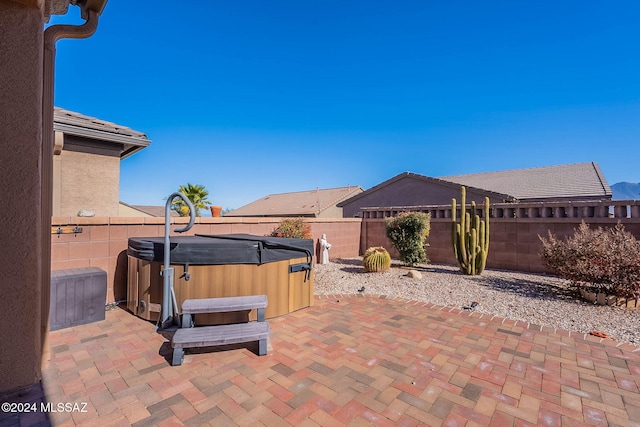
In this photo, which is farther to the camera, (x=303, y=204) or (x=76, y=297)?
(x=303, y=204)

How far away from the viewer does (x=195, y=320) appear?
329cm

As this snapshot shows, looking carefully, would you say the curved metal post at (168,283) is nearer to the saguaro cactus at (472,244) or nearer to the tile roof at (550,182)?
the saguaro cactus at (472,244)

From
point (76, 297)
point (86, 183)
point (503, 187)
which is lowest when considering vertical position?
point (76, 297)

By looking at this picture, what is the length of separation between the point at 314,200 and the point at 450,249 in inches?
744

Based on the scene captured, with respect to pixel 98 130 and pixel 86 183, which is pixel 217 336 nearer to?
pixel 98 130

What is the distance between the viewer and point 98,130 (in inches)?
263

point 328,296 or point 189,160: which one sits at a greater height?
point 189,160

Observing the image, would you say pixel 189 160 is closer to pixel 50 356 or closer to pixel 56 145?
pixel 56 145

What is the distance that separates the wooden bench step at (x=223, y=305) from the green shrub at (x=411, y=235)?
18.4 feet

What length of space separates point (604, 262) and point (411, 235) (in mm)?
3886

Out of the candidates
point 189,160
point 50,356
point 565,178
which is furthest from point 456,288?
point 189,160

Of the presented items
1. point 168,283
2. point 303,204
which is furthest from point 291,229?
point 303,204

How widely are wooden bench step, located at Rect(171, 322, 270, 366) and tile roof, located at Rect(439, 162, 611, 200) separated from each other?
1602cm

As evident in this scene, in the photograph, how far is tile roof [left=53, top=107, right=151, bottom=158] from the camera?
20.6 ft
